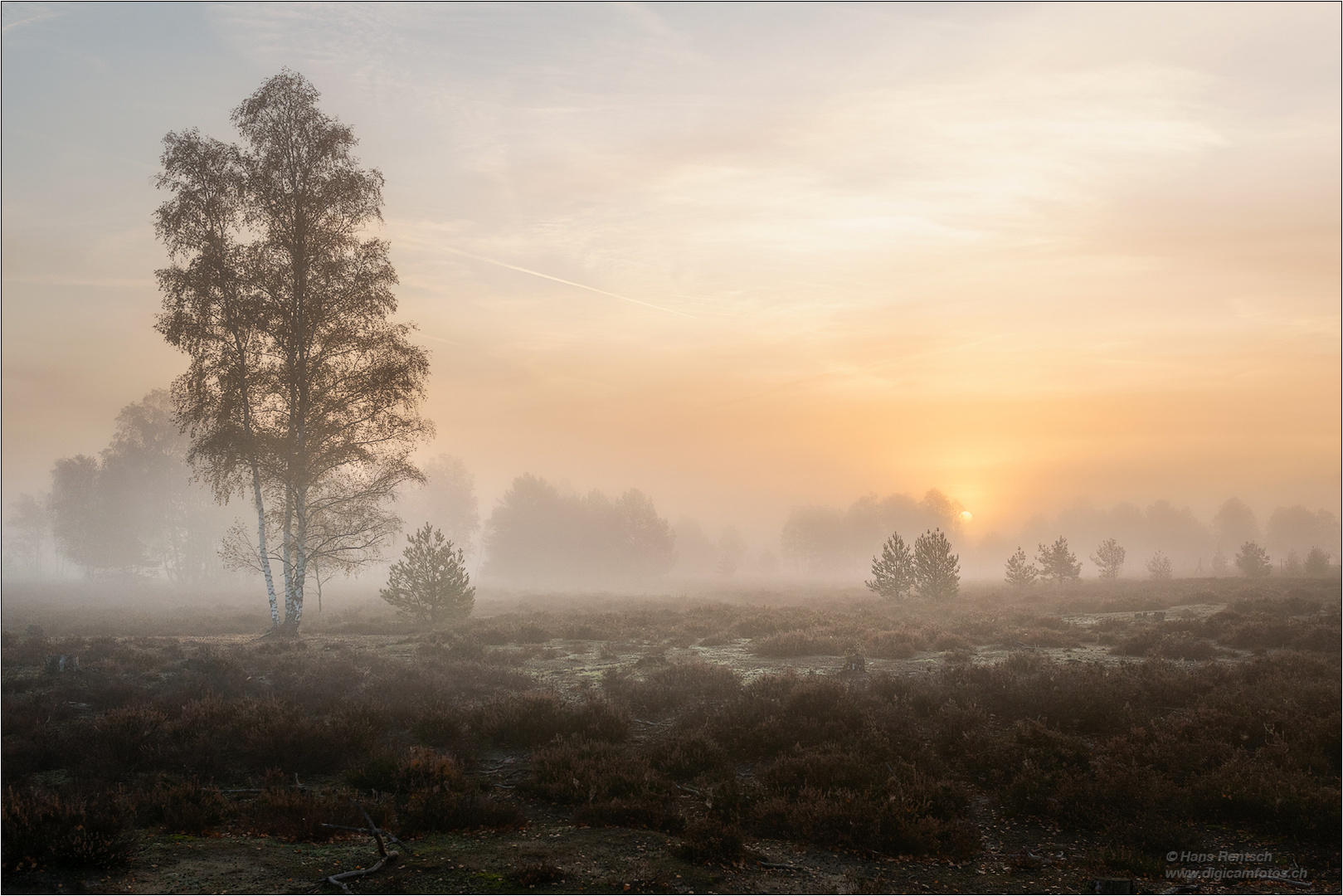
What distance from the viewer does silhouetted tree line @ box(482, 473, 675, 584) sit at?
82312 mm

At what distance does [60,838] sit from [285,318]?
17593 mm

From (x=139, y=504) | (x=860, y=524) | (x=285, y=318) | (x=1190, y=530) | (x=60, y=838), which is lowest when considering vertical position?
(x=1190, y=530)

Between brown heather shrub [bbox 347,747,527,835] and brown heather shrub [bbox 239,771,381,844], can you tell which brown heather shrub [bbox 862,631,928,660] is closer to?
brown heather shrub [bbox 347,747,527,835]

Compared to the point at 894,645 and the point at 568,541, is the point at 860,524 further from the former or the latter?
the point at 894,645

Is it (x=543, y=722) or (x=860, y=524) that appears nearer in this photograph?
(x=543, y=722)

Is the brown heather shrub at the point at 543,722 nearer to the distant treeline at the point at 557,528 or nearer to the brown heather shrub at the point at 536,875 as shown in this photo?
the brown heather shrub at the point at 536,875

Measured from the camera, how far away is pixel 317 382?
20.9 metres

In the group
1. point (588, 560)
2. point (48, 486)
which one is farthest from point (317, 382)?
point (48, 486)

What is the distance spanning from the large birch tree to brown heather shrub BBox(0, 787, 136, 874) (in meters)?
15.0

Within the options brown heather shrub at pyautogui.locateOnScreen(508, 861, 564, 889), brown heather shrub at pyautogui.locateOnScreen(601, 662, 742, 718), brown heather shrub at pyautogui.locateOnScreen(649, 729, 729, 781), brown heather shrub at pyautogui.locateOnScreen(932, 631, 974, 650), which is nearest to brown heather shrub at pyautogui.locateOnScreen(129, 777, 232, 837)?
brown heather shrub at pyautogui.locateOnScreen(508, 861, 564, 889)

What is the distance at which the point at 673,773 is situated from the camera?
930 cm

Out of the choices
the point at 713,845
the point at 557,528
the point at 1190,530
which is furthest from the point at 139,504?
the point at 1190,530

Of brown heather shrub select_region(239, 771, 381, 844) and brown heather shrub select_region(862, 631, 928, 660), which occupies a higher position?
brown heather shrub select_region(239, 771, 381, 844)

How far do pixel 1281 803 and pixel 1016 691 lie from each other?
13.3 ft
